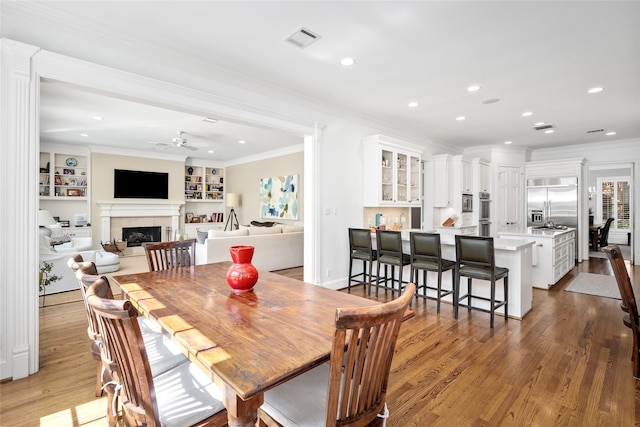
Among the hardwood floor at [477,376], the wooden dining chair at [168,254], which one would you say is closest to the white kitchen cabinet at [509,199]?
the hardwood floor at [477,376]

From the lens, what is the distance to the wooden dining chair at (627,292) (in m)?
2.09

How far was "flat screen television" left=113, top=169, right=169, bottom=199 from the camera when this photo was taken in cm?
778

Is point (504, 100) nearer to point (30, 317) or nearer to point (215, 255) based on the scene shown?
point (215, 255)

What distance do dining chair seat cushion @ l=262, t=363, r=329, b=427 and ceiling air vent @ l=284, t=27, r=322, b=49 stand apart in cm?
255

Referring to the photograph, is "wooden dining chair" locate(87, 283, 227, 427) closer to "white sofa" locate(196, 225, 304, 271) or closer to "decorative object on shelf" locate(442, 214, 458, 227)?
"white sofa" locate(196, 225, 304, 271)

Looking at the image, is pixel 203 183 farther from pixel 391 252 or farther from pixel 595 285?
pixel 595 285

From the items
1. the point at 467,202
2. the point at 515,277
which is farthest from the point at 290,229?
the point at 515,277

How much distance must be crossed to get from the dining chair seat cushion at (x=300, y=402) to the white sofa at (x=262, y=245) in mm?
4163

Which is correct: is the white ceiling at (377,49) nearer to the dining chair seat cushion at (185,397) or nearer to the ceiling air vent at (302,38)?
the ceiling air vent at (302,38)

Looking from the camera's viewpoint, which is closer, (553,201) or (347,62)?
(347,62)

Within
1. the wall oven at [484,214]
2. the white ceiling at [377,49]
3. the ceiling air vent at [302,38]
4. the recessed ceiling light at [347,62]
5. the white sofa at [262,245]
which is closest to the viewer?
the white ceiling at [377,49]

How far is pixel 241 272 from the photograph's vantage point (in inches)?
71.3

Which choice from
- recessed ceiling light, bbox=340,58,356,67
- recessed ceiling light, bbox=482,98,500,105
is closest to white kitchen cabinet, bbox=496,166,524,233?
recessed ceiling light, bbox=482,98,500,105

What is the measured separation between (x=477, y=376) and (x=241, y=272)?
1932 mm
